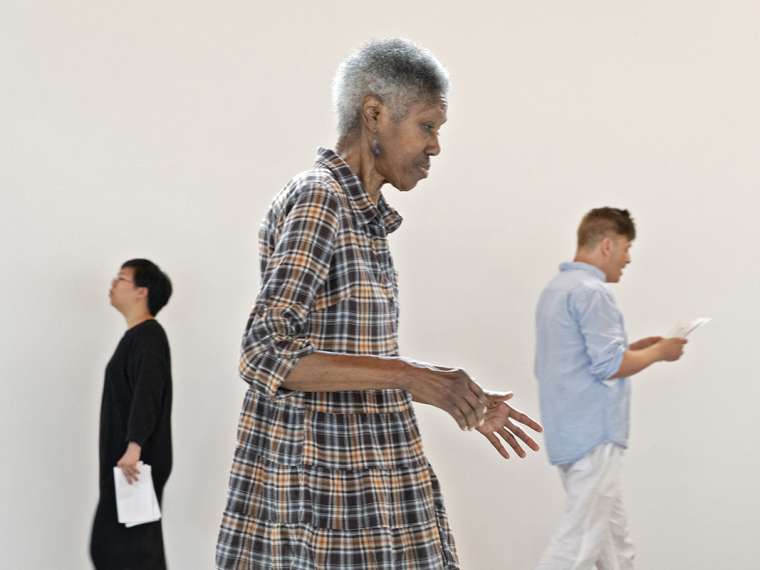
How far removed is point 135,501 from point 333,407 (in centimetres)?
215

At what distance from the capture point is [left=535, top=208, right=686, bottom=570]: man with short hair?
363 centimetres

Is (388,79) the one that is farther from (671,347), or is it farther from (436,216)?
(436,216)

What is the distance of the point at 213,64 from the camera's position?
4328 millimetres

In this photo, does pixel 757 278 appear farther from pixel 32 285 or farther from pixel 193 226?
pixel 32 285

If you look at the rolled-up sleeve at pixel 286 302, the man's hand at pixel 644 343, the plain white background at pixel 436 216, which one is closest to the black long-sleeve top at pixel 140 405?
A: the plain white background at pixel 436 216

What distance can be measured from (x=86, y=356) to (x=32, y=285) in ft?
1.07

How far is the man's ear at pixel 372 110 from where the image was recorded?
1.67 meters

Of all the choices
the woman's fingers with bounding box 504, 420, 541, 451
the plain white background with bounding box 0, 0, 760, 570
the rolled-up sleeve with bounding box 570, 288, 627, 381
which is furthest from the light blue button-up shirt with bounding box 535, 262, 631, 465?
the woman's fingers with bounding box 504, 420, 541, 451

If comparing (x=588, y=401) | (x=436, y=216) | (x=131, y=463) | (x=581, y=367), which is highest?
(x=436, y=216)

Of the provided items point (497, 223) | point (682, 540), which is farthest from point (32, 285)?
point (682, 540)

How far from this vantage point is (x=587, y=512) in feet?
12.0

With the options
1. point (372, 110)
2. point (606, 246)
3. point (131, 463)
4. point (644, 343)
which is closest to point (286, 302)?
point (372, 110)

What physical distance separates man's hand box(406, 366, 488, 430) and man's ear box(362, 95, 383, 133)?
1.41ft

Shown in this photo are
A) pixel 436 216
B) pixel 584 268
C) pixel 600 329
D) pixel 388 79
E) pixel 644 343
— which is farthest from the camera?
pixel 436 216
